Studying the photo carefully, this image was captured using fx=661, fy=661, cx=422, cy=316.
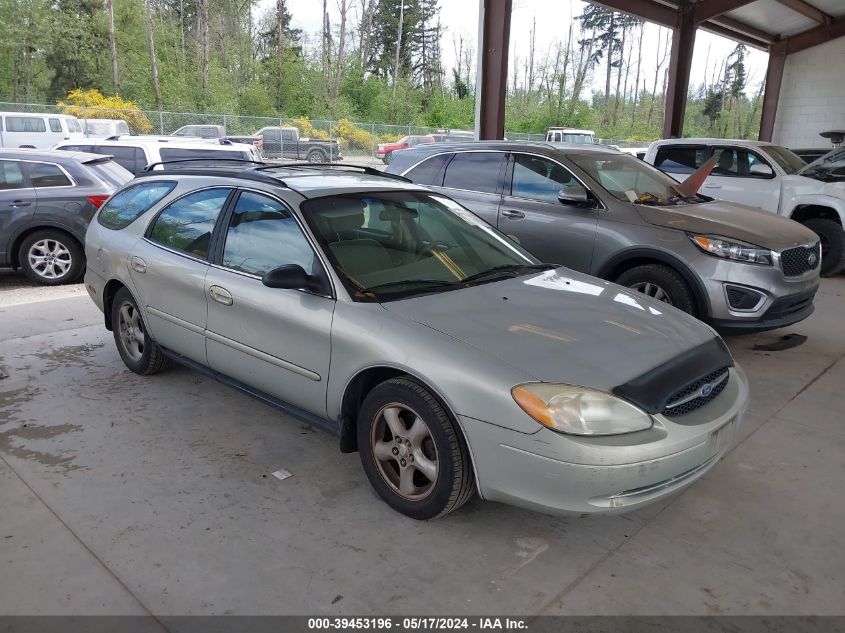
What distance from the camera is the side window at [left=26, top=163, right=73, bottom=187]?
7.94 meters

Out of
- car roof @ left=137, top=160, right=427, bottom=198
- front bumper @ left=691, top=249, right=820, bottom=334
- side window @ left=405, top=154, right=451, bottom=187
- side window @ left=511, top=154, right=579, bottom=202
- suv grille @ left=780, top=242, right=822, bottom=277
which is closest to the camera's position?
car roof @ left=137, top=160, right=427, bottom=198

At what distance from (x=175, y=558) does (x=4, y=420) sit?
206 centimetres

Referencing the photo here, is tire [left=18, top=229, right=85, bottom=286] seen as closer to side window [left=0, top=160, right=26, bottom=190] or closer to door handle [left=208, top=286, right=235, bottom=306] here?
side window [left=0, top=160, right=26, bottom=190]

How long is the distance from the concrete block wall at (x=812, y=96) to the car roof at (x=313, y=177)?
2047 cm

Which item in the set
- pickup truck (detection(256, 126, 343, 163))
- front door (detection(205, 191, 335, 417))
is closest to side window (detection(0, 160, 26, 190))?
front door (detection(205, 191, 335, 417))

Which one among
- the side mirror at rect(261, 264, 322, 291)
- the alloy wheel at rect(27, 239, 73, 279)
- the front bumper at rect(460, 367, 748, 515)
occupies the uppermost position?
the side mirror at rect(261, 264, 322, 291)

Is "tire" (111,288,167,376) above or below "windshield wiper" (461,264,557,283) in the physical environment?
below

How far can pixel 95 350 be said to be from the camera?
535 centimetres

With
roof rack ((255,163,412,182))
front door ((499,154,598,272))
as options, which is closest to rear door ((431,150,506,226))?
front door ((499,154,598,272))

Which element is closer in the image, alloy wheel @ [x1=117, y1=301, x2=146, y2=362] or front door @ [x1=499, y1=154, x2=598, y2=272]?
alloy wheel @ [x1=117, y1=301, x2=146, y2=362]

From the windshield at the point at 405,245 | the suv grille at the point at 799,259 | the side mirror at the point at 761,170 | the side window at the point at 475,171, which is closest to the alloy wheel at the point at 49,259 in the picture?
the side window at the point at 475,171

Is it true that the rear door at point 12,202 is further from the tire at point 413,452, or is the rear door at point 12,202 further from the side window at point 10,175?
the tire at point 413,452

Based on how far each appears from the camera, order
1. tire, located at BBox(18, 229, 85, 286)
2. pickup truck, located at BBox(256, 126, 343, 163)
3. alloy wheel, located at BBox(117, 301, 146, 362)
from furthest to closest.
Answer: pickup truck, located at BBox(256, 126, 343, 163) < tire, located at BBox(18, 229, 85, 286) < alloy wheel, located at BBox(117, 301, 146, 362)
